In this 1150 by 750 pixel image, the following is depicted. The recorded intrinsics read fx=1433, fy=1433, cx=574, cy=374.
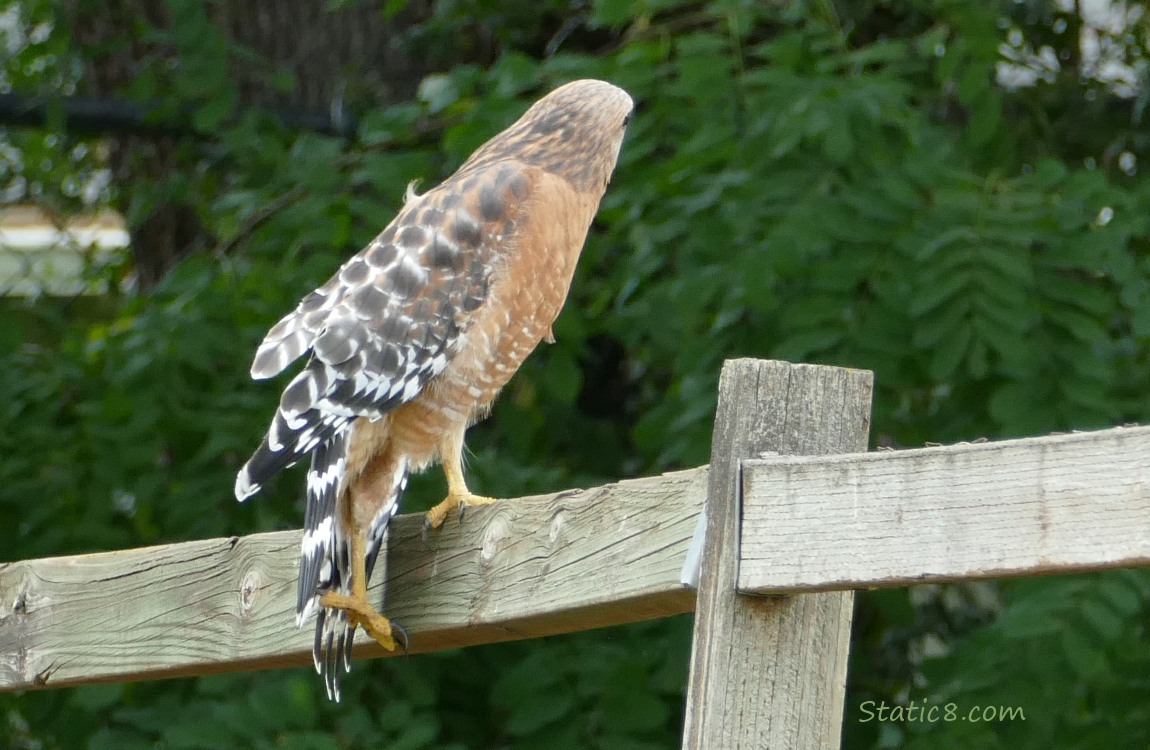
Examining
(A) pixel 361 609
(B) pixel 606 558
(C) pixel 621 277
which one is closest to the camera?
(B) pixel 606 558

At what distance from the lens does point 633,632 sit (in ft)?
10.8

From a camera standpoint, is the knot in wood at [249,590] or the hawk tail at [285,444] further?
the knot in wood at [249,590]

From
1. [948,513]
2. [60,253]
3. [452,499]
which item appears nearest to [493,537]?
[452,499]

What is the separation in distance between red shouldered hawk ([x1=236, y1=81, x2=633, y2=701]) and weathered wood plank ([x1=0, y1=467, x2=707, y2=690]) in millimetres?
71

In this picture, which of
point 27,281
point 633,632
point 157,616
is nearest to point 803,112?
point 633,632

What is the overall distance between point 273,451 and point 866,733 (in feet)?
6.41

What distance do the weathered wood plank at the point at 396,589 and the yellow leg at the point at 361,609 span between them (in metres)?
0.03

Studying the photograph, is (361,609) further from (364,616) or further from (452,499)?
(452,499)

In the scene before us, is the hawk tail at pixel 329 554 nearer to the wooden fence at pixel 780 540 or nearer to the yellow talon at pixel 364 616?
the yellow talon at pixel 364 616

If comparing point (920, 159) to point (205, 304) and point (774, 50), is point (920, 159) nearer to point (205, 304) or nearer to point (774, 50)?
point (774, 50)

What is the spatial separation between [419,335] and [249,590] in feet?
1.59

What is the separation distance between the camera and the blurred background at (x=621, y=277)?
3.04 meters

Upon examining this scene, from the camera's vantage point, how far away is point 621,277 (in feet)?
11.8

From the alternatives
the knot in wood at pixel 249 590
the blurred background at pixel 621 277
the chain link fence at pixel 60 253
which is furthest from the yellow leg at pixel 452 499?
the chain link fence at pixel 60 253
